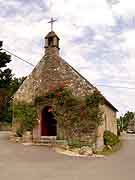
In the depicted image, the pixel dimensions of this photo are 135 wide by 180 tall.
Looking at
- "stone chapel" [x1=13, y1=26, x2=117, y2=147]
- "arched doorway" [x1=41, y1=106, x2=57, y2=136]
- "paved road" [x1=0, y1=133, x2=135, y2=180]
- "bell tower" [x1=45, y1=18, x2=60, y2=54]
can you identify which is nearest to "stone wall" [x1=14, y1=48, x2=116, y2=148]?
"stone chapel" [x1=13, y1=26, x2=117, y2=147]

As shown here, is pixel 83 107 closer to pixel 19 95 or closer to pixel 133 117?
pixel 19 95

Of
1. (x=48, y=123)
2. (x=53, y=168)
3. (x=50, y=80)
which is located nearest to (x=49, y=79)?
(x=50, y=80)

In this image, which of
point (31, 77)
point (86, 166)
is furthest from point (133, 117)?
point (86, 166)

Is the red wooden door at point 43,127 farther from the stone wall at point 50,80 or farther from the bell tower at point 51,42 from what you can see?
the bell tower at point 51,42

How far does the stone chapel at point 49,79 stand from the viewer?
20328 mm

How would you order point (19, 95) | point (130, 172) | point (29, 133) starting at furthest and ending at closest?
point (19, 95)
point (29, 133)
point (130, 172)

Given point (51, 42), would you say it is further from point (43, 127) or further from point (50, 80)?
point (43, 127)

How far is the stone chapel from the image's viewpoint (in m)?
20.3

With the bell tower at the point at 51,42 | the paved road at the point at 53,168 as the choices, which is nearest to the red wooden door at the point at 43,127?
the bell tower at the point at 51,42

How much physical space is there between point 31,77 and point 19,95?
5.63 ft

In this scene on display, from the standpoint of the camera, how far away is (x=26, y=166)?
11711 millimetres

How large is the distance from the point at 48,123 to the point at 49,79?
136 inches

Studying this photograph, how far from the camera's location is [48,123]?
73.4 ft

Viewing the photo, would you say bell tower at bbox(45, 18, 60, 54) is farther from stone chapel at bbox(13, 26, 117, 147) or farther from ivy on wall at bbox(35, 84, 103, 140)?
ivy on wall at bbox(35, 84, 103, 140)
